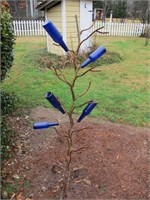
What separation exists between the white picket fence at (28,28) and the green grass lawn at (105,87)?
6.56 metres

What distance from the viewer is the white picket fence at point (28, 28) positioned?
44.6ft

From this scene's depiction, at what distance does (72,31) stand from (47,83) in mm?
2802

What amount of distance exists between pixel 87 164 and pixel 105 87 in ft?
9.32

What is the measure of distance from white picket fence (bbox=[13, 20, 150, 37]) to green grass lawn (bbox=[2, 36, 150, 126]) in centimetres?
659

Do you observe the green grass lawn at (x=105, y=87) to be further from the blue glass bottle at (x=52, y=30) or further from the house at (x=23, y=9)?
the house at (x=23, y=9)

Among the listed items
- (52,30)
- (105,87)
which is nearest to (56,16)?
(105,87)

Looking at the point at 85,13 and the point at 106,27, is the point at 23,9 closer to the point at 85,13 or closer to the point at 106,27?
the point at 106,27

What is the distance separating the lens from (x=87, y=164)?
8.55ft

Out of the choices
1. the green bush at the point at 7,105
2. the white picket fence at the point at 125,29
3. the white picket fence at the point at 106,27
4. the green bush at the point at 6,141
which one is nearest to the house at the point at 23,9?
the white picket fence at the point at 106,27

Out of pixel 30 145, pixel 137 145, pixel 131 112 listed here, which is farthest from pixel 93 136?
pixel 131 112

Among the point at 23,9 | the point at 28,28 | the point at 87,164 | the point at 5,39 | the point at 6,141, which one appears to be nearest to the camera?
the point at 87,164

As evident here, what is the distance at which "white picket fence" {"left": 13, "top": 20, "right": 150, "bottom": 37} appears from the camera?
1363 cm

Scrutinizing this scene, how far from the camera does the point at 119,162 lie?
2.68m

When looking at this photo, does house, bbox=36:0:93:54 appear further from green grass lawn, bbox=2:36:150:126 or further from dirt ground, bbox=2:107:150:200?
dirt ground, bbox=2:107:150:200
